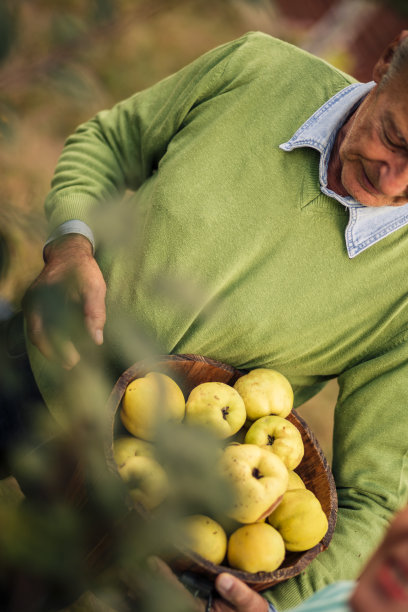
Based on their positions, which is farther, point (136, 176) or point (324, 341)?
point (136, 176)

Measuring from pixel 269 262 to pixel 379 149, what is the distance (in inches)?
14.5

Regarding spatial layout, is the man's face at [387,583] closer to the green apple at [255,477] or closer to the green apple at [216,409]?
the green apple at [255,477]

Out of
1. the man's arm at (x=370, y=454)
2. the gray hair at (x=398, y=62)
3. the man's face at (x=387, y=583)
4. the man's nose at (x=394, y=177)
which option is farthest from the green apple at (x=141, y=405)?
the gray hair at (x=398, y=62)

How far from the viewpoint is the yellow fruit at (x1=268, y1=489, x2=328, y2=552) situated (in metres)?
1.04

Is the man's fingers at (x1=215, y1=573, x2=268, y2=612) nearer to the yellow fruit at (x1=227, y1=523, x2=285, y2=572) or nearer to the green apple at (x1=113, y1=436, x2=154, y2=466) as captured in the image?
the yellow fruit at (x1=227, y1=523, x2=285, y2=572)

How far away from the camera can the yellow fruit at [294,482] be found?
1163 mm

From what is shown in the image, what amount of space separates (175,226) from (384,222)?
0.54 metres

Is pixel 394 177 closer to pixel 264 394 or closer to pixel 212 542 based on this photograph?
pixel 264 394

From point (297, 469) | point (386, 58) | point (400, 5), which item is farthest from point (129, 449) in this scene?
point (386, 58)

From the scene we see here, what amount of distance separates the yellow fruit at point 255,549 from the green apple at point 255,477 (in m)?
0.03

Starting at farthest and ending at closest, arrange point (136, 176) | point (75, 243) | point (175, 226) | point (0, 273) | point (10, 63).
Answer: point (136, 176) → point (175, 226) → point (75, 243) → point (0, 273) → point (10, 63)

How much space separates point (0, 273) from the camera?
504 mm

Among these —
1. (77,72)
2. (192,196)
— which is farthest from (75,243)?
(77,72)

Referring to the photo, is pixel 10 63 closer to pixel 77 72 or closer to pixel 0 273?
pixel 77 72
